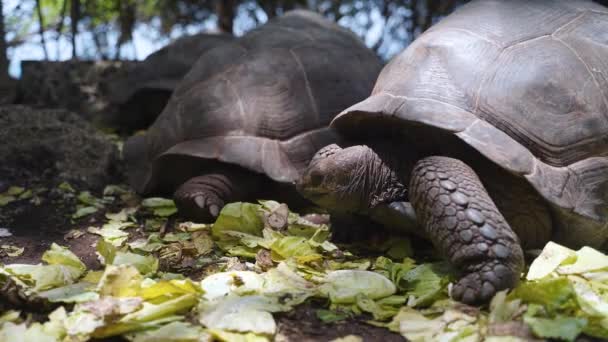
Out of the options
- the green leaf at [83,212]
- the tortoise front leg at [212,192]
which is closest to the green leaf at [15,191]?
the green leaf at [83,212]

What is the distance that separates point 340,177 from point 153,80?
3.90 metres

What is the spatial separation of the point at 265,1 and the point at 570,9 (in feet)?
19.9

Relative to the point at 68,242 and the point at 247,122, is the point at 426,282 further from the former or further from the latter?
the point at 68,242

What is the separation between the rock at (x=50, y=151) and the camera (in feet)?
12.6

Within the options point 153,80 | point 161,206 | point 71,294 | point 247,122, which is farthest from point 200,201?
point 153,80

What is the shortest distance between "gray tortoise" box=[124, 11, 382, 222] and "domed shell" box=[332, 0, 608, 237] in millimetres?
768

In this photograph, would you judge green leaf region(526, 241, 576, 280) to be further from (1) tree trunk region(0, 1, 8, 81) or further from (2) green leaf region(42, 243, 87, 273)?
(1) tree trunk region(0, 1, 8, 81)

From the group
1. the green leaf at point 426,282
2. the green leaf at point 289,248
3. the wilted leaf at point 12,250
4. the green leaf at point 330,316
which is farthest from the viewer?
the wilted leaf at point 12,250

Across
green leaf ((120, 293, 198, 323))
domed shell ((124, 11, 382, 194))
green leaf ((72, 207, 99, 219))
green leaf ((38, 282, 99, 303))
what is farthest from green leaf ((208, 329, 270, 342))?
green leaf ((72, 207, 99, 219))

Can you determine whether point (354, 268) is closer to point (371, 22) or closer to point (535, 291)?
point (535, 291)

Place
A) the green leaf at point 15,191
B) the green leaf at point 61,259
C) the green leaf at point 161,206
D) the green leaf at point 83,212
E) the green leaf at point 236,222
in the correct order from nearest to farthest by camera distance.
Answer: the green leaf at point 61,259 → the green leaf at point 236,222 → the green leaf at point 83,212 → the green leaf at point 161,206 → the green leaf at point 15,191

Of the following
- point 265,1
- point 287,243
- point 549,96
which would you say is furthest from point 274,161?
point 265,1

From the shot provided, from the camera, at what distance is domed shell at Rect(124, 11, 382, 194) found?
11.1 feet

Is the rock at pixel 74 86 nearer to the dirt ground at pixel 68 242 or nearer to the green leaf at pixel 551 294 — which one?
the dirt ground at pixel 68 242
